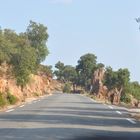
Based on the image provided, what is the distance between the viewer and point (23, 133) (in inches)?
721

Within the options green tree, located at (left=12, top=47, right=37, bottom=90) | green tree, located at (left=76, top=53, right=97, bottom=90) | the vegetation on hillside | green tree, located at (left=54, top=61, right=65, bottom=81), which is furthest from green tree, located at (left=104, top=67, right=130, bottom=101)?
green tree, located at (left=54, top=61, right=65, bottom=81)

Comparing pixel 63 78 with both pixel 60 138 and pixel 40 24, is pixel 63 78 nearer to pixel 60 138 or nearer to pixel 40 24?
pixel 40 24

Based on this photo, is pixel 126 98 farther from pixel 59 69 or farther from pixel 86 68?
pixel 59 69

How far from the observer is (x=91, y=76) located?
148m

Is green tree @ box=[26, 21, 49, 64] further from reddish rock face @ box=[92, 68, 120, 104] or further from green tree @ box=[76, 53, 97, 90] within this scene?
green tree @ box=[76, 53, 97, 90]

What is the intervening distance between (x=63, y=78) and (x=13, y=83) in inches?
4625

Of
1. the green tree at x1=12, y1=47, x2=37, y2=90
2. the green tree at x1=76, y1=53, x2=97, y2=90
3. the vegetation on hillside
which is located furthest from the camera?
the green tree at x1=76, y1=53, x2=97, y2=90

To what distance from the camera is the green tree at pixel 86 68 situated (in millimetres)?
151438

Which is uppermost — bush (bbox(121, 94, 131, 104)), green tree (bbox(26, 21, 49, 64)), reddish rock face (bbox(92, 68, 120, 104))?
green tree (bbox(26, 21, 49, 64))

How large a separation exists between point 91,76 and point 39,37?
215ft

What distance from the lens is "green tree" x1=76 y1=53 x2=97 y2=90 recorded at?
151438mm

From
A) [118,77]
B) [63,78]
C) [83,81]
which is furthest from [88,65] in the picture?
[118,77]

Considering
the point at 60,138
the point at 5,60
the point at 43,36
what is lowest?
the point at 60,138

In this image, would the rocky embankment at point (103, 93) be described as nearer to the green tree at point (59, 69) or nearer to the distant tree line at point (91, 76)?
the distant tree line at point (91, 76)
